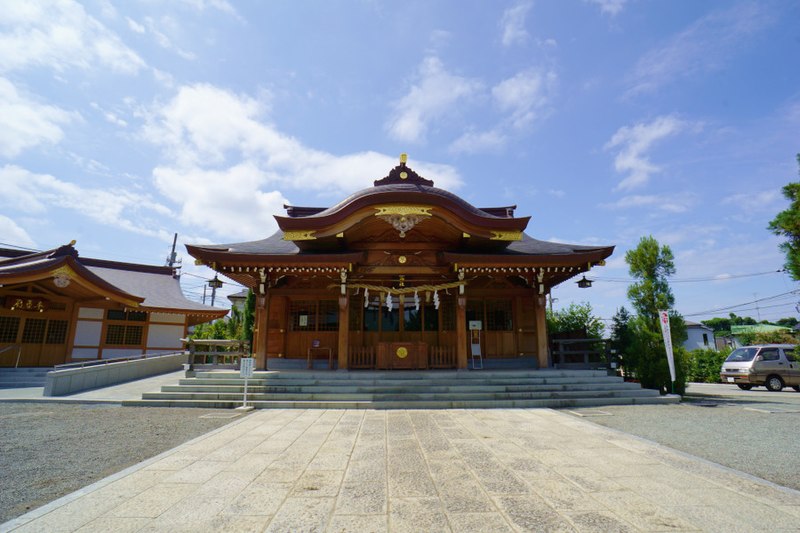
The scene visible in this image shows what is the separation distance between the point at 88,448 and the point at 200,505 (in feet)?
11.9

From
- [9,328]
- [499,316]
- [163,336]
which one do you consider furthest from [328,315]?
[9,328]

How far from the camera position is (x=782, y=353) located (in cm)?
1472

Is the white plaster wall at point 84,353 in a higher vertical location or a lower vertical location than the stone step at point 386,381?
higher

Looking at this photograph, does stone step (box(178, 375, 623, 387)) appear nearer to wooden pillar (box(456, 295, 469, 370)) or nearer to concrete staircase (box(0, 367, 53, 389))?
wooden pillar (box(456, 295, 469, 370))

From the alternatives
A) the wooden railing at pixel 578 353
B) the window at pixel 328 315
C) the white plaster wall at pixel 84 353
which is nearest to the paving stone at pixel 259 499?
the window at pixel 328 315

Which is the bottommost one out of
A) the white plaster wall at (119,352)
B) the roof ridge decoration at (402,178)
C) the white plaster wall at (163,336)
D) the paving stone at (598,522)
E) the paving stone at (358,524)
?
the paving stone at (358,524)

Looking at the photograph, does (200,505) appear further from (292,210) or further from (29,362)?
(29,362)

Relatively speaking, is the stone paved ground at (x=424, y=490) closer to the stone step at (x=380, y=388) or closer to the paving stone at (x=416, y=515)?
the paving stone at (x=416, y=515)

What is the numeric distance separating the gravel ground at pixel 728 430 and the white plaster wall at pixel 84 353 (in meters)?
20.9

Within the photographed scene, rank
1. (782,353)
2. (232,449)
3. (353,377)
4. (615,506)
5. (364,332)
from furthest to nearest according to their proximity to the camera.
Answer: (782,353) → (364,332) → (353,377) → (232,449) → (615,506)

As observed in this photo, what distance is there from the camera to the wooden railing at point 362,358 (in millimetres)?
11789


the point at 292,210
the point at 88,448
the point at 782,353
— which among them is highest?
the point at 292,210

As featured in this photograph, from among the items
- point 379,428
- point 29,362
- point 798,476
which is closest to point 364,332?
point 379,428

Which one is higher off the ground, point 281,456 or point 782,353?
point 782,353
